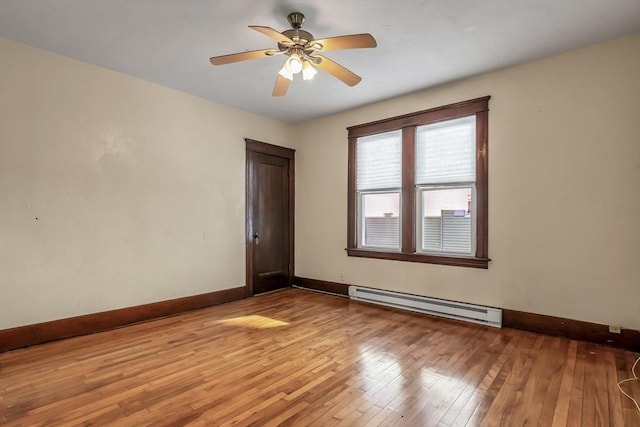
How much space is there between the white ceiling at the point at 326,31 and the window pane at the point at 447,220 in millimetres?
1422

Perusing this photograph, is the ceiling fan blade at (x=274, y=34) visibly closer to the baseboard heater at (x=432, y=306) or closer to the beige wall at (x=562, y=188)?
the beige wall at (x=562, y=188)

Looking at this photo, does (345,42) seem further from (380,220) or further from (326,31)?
(380,220)

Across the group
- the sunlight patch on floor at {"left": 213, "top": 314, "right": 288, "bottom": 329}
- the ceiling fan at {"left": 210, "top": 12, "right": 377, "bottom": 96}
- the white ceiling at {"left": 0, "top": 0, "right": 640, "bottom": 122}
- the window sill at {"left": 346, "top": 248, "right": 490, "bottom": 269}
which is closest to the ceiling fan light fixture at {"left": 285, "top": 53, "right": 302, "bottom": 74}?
the ceiling fan at {"left": 210, "top": 12, "right": 377, "bottom": 96}

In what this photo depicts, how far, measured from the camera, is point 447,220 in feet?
13.6

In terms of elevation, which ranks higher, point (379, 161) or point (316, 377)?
point (379, 161)

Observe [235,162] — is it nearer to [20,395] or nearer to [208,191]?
[208,191]

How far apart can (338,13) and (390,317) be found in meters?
3.31

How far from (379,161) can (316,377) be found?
3.23 m

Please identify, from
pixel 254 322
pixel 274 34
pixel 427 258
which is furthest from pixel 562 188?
pixel 254 322

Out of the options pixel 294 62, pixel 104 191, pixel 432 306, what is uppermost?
pixel 294 62

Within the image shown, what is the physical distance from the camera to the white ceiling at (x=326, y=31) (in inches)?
100

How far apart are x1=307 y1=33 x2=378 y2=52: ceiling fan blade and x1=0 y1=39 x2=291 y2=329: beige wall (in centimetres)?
249

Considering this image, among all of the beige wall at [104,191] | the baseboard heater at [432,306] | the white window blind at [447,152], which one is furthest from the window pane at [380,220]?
the beige wall at [104,191]

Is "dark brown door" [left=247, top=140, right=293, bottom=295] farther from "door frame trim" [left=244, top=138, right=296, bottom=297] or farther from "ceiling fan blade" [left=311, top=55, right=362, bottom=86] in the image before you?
"ceiling fan blade" [left=311, top=55, right=362, bottom=86]
